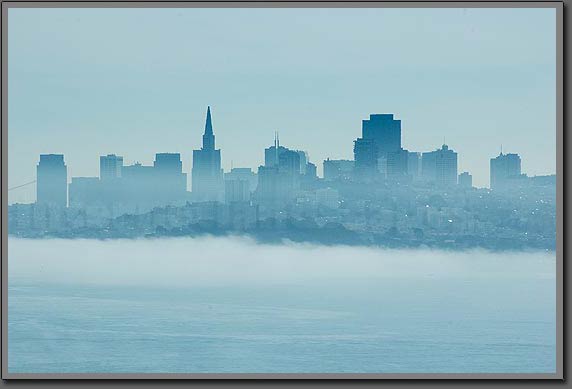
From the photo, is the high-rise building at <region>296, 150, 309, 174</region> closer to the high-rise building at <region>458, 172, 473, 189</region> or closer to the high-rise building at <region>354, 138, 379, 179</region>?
the high-rise building at <region>354, 138, 379, 179</region>

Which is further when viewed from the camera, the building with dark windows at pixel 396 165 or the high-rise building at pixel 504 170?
the building with dark windows at pixel 396 165

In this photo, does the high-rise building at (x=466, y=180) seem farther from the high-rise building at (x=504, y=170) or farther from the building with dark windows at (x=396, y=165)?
the building with dark windows at (x=396, y=165)

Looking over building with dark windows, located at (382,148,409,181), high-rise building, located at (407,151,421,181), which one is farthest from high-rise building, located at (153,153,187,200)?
high-rise building, located at (407,151,421,181)

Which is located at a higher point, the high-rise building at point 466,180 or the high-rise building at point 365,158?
the high-rise building at point 365,158

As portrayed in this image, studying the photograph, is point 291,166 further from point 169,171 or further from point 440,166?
point 440,166

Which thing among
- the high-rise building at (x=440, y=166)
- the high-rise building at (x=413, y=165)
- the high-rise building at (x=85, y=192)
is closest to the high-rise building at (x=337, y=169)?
the high-rise building at (x=413, y=165)

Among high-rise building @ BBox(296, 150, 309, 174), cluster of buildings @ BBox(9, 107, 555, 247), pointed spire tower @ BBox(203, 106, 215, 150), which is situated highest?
pointed spire tower @ BBox(203, 106, 215, 150)

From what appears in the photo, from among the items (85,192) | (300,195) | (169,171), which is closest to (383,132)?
(300,195)
